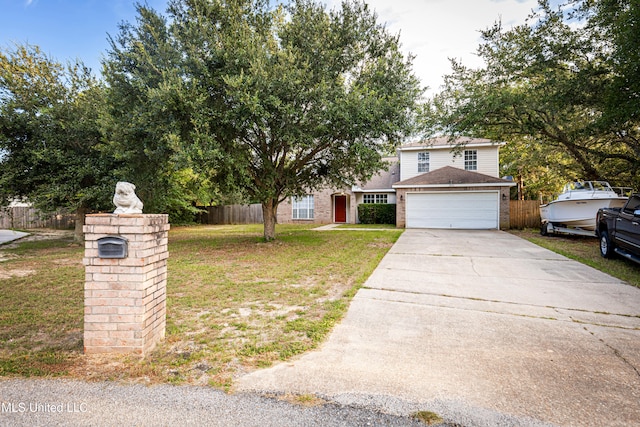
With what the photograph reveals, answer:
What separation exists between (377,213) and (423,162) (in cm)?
425

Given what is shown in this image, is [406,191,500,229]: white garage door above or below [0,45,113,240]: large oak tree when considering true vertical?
below

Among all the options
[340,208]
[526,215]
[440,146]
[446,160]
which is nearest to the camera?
[526,215]

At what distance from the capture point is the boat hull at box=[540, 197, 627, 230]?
409 inches

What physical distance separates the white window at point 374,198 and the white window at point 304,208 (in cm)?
374

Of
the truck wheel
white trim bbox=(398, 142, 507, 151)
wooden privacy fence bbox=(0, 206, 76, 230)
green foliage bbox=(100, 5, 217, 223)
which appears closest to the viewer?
the truck wheel

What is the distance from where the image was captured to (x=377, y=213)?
20.2 m

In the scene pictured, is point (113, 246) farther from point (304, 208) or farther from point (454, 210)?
point (304, 208)

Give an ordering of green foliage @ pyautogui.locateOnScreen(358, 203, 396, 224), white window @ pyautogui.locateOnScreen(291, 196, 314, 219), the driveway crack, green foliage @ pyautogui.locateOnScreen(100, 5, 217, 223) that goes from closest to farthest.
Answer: the driveway crack, green foliage @ pyautogui.locateOnScreen(100, 5, 217, 223), green foliage @ pyautogui.locateOnScreen(358, 203, 396, 224), white window @ pyautogui.locateOnScreen(291, 196, 314, 219)

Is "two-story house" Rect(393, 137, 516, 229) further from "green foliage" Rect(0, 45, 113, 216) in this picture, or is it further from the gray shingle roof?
"green foliage" Rect(0, 45, 113, 216)

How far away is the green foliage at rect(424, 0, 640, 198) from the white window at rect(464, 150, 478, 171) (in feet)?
13.8

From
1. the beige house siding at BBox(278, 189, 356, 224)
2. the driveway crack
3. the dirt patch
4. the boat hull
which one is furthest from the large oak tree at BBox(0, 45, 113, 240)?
the boat hull

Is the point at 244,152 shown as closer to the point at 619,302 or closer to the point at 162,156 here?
the point at 162,156

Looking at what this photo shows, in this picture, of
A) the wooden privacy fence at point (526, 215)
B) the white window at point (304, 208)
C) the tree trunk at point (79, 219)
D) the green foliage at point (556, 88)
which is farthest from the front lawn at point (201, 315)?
the white window at point (304, 208)

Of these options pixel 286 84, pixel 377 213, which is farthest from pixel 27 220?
pixel 377 213
